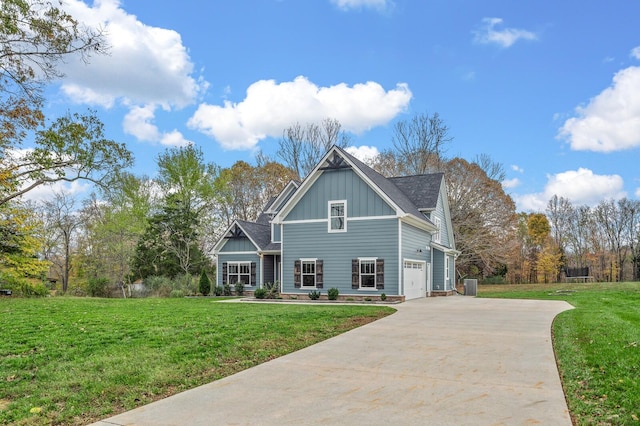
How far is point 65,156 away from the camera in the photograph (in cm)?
1524

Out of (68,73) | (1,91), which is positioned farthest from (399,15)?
(1,91)

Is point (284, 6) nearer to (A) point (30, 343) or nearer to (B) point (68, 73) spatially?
(B) point (68, 73)

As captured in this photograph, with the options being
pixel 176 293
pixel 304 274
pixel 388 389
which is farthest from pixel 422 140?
pixel 388 389

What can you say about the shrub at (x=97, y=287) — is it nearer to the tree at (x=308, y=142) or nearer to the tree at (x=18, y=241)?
the tree at (x=18, y=241)

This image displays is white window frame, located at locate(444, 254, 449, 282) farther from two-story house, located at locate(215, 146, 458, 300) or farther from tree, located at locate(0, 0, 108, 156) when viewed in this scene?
tree, located at locate(0, 0, 108, 156)

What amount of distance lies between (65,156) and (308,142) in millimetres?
24538

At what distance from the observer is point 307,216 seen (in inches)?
819

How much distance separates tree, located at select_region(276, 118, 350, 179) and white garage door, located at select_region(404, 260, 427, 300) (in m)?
17.4

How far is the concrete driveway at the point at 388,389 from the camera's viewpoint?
4227 mm

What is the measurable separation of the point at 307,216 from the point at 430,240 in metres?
7.64

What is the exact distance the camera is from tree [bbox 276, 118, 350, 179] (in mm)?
37406

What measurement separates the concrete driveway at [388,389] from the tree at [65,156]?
1042cm

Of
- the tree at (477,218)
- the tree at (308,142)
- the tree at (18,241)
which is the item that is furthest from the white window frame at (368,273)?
the tree at (308,142)

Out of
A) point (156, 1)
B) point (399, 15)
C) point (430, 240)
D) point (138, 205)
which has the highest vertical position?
point (399, 15)
